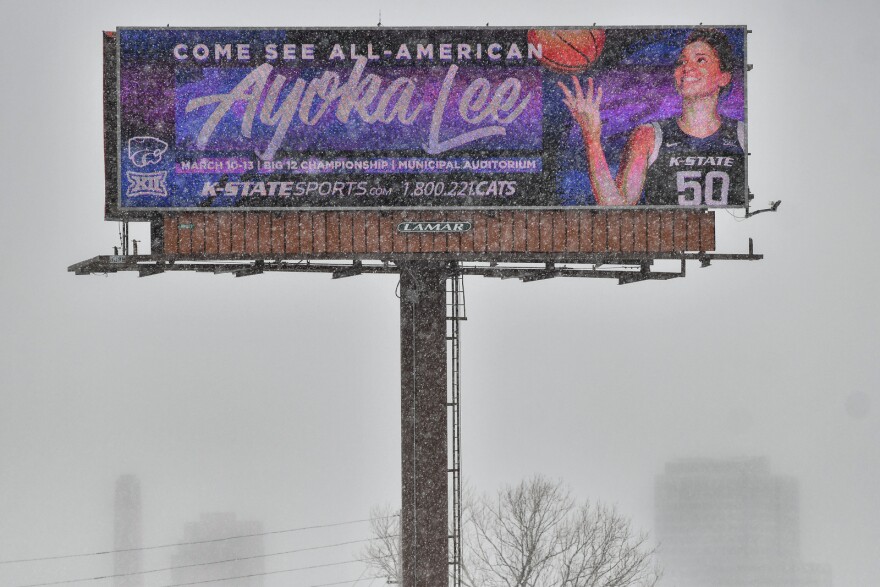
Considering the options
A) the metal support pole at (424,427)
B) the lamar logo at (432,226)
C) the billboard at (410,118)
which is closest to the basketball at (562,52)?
the billboard at (410,118)

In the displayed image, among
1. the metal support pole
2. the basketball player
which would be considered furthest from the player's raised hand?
the metal support pole

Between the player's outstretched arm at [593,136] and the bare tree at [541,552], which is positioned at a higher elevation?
the player's outstretched arm at [593,136]

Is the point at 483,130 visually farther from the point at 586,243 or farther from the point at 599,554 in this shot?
the point at 599,554

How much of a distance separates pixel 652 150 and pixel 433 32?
268 inches

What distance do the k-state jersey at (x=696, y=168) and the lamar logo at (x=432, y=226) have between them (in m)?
5.22

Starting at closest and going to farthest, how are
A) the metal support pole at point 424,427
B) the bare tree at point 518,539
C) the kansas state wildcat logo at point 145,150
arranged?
the kansas state wildcat logo at point 145,150, the metal support pole at point 424,427, the bare tree at point 518,539

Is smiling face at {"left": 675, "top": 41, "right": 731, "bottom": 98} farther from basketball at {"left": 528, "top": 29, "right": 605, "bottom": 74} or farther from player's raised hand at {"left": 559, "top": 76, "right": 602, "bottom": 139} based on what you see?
basketball at {"left": 528, "top": 29, "right": 605, "bottom": 74}

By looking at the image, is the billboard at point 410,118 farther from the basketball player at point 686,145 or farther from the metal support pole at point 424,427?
A: the metal support pole at point 424,427

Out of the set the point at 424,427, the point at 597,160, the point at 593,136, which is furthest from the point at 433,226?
the point at 424,427

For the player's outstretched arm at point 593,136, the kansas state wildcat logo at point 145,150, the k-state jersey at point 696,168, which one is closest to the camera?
the kansas state wildcat logo at point 145,150

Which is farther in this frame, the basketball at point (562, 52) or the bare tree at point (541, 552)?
the bare tree at point (541, 552)

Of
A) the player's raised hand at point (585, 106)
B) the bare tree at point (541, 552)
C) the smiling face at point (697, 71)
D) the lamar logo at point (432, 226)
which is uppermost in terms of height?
the smiling face at point (697, 71)

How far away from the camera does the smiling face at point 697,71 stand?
40.6 meters

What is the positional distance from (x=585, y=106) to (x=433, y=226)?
531cm
